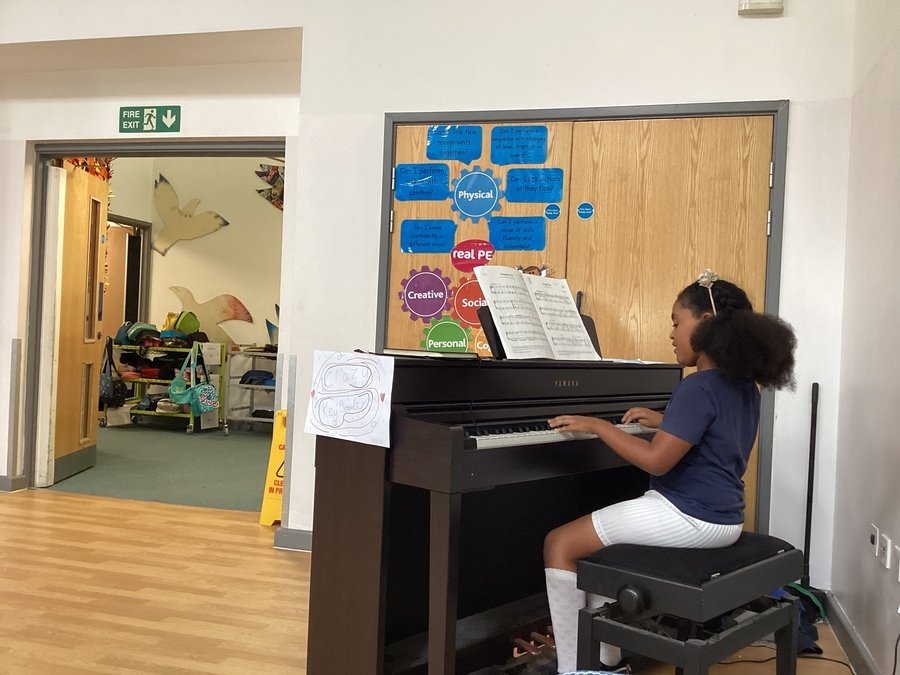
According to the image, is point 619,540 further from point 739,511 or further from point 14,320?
point 14,320

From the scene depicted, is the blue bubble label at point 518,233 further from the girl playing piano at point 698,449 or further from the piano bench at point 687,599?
the piano bench at point 687,599

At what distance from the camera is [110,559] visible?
3809 millimetres

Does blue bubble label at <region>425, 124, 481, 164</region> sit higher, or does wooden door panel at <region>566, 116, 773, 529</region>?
blue bubble label at <region>425, 124, 481, 164</region>

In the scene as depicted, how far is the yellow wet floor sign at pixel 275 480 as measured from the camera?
15.0ft

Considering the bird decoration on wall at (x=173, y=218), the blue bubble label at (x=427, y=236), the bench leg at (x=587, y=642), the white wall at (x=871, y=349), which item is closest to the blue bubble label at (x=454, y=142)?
the blue bubble label at (x=427, y=236)

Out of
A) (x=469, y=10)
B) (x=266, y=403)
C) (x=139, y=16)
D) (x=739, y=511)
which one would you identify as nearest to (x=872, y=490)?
(x=739, y=511)

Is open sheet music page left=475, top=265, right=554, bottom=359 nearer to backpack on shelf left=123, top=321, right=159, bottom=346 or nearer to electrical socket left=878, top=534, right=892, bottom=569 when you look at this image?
electrical socket left=878, top=534, right=892, bottom=569

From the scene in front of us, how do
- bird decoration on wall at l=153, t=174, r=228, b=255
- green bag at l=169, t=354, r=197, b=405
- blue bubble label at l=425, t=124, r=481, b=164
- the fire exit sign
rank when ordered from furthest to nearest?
bird decoration on wall at l=153, t=174, r=228, b=255 → green bag at l=169, t=354, r=197, b=405 → the fire exit sign → blue bubble label at l=425, t=124, r=481, b=164

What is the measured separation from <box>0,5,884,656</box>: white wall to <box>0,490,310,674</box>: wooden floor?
0.54 metres

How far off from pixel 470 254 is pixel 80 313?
10.3ft

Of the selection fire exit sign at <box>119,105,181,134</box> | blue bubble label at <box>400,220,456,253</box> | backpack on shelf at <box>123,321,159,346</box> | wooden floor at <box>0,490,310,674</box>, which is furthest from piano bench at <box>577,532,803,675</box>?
backpack on shelf at <box>123,321,159,346</box>

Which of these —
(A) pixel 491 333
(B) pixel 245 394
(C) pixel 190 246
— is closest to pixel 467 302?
(A) pixel 491 333

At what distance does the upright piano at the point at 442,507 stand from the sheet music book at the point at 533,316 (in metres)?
0.06

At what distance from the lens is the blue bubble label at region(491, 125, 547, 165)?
12.7ft
